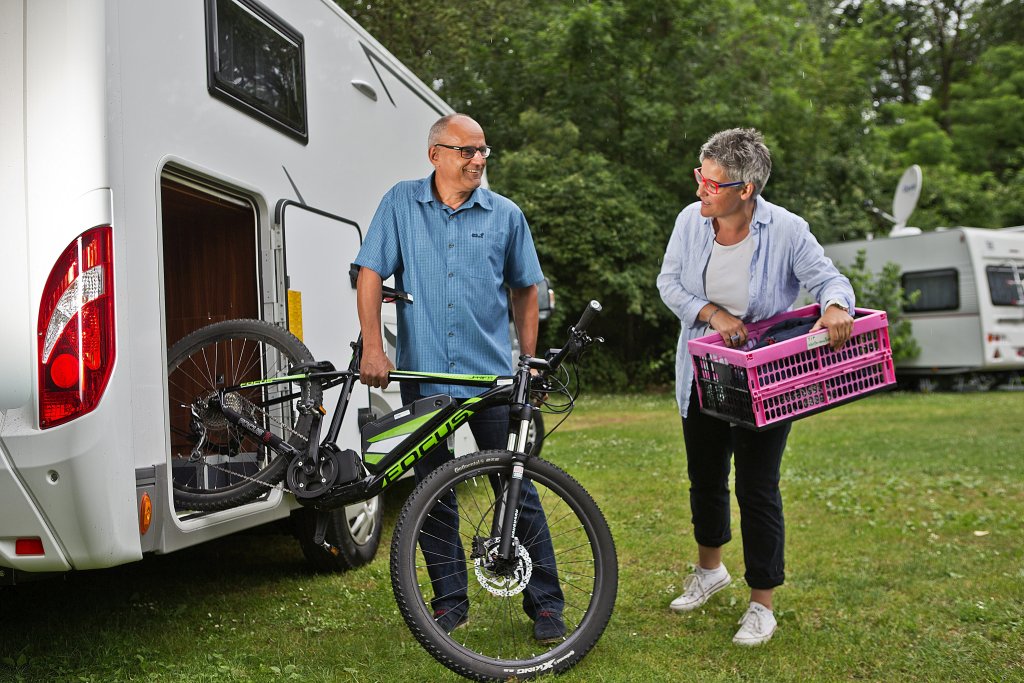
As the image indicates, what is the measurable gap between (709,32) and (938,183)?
A: 309 inches

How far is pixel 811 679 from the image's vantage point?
10.0ft

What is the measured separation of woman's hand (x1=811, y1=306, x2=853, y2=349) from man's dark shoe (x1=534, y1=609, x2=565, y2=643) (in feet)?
4.17

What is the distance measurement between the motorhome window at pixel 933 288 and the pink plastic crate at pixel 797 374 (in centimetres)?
1337

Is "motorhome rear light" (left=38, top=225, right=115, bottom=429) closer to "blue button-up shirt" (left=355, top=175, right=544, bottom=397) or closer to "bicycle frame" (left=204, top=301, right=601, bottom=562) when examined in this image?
"bicycle frame" (left=204, top=301, right=601, bottom=562)

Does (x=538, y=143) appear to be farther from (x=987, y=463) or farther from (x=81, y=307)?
(x=81, y=307)

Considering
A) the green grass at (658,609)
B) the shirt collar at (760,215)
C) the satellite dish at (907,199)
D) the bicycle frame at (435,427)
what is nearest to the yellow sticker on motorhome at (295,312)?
the bicycle frame at (435,427)

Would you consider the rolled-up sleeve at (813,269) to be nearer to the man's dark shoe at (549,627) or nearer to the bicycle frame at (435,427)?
the bicycle frame at (435,427)

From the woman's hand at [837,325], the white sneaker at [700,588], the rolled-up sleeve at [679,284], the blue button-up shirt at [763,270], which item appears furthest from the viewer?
the white sneaker at [700,588]

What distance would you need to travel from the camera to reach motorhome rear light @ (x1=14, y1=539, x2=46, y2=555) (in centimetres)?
271

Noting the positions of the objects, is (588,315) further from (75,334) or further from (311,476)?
(75,334)

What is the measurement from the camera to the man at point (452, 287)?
3271 mm

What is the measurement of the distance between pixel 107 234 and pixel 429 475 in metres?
1.15

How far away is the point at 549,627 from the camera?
323cm

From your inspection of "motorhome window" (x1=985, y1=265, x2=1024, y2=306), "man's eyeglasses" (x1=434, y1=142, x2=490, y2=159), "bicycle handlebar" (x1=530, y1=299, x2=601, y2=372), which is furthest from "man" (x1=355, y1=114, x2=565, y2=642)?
"motorhome window" (x1=985, y1=265, x2=1024, y2=306)
